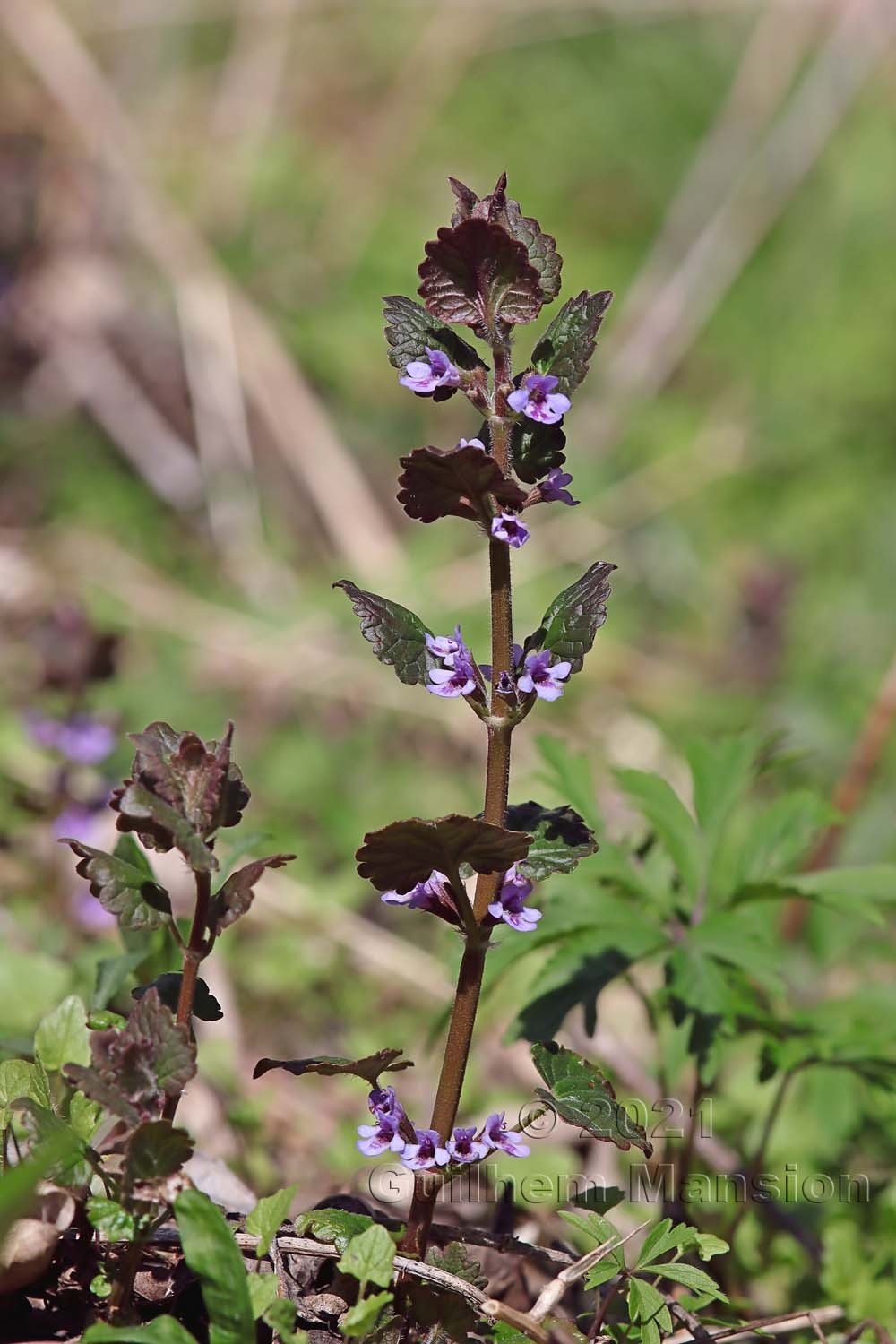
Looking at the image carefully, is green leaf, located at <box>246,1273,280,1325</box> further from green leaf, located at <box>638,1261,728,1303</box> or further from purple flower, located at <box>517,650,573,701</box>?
purple flower, located at <box>517,650,573,701</box>

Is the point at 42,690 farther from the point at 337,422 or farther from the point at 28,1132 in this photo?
the point at 337,422

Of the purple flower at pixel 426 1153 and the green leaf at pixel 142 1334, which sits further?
the purple flower at pixel 426 1153

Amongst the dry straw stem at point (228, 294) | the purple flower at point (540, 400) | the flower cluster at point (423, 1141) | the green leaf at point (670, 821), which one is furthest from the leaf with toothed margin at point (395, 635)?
the dry straw stem at point (228, 294)

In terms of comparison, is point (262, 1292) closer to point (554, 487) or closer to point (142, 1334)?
point (142, 1334)

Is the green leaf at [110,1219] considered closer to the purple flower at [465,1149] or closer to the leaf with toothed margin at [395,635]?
the purple flower at [465,1149]

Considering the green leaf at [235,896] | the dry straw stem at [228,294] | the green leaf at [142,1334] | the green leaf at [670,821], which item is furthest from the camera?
the dry straw stem at [228,294]
